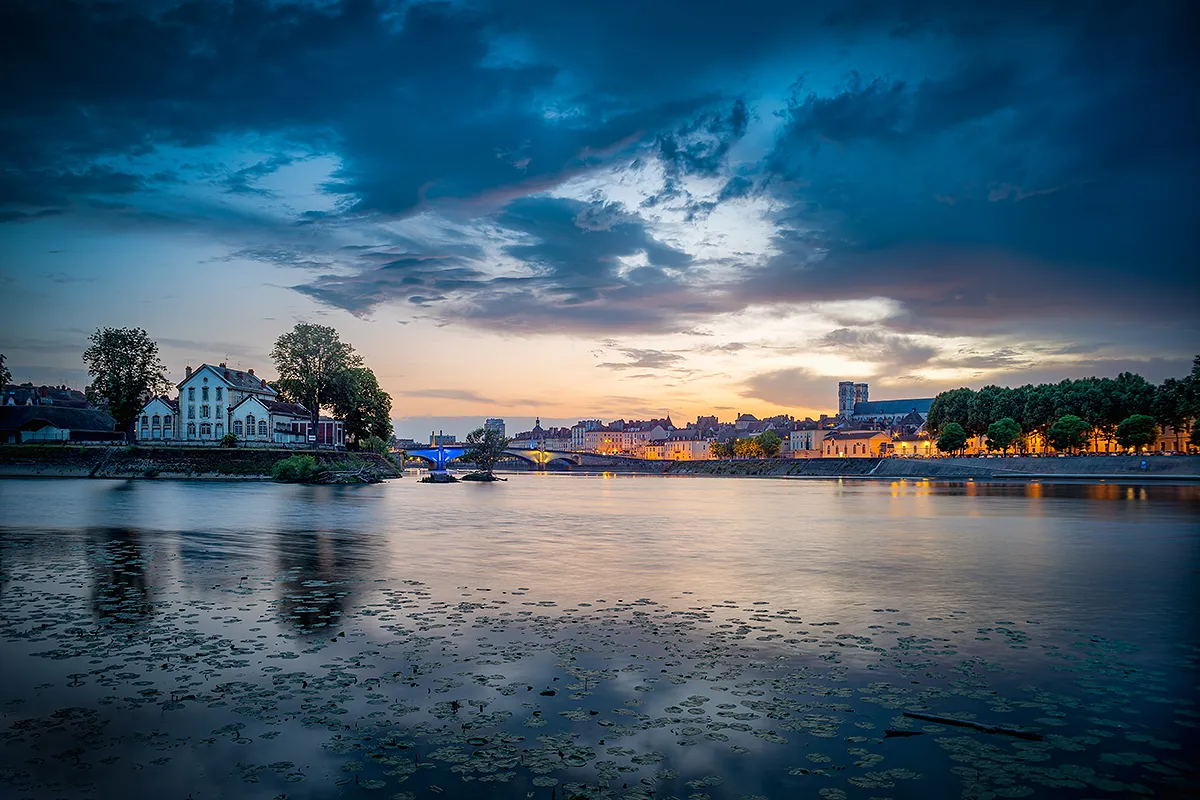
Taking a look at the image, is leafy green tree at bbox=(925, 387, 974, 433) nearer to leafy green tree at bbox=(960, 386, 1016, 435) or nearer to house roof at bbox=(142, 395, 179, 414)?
leafy green tree at bbox=(960, 386, 1016, 435)

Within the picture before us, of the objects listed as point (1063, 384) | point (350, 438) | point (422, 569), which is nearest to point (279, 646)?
point (422, 569)

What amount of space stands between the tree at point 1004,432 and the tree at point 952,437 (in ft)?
26.3

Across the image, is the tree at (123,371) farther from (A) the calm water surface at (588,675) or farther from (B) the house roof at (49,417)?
(A) the calm water surface at (588,675)

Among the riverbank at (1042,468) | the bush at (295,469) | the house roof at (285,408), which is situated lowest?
the riverbank at (1042,468)

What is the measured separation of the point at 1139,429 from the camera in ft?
414

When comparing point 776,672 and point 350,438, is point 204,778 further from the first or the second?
point 350,438

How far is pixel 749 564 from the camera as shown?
2739 centimetres

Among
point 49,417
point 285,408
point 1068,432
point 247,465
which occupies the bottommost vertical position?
point 247,465

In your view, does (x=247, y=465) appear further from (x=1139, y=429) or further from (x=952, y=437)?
Result: (x=1139, y=429)

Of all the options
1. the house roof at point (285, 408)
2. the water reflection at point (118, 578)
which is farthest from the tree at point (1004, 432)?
the water reflection at point (118, 578)

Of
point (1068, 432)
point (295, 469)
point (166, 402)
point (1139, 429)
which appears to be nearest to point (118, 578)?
point (295, 469)

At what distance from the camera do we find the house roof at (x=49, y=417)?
104188 millimetres

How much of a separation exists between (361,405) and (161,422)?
28.6 m

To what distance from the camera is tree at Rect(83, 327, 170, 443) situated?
332ft
